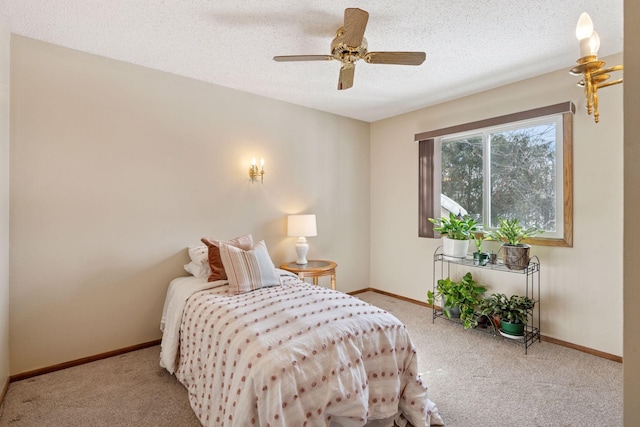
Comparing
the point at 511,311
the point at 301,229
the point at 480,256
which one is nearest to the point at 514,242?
the point at 480,256

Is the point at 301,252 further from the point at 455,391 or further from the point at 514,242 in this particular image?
the point at 514,242

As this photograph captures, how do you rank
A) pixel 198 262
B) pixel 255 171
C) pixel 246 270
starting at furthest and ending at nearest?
pixel 255 171 → pixel 198 262 → pixel 246 270

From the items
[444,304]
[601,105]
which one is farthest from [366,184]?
[601,105]

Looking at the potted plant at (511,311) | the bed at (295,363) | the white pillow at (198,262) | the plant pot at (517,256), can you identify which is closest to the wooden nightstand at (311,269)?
the white pillow at (198,262)

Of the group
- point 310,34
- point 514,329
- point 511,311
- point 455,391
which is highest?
point 310,34

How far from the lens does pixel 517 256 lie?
2.80 metres

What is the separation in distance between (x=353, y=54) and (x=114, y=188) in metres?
2.25

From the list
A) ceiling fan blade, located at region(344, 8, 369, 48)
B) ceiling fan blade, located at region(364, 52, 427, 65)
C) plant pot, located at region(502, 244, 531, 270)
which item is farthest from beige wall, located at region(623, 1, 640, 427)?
plant pot, located at region(502, 244, 531, 270)

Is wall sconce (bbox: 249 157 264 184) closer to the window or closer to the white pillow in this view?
the white pillow

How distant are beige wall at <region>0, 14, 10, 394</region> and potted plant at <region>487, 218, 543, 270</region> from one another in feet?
13.1

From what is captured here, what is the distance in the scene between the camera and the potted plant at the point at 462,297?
10.4 ft

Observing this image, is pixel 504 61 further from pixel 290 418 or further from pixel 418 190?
pixel 290 418

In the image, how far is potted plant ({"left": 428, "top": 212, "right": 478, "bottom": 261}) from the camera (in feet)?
10.6

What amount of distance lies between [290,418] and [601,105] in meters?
3.35
